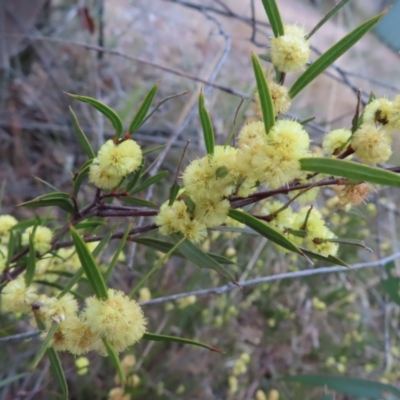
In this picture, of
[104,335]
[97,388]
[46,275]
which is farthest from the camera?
[97,388]

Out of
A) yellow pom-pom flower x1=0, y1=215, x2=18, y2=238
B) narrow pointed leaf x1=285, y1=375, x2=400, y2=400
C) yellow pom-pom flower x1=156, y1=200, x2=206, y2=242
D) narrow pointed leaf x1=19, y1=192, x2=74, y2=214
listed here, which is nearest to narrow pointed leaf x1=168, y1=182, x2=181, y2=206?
yellow pom-pom flower x1=156, y1=200, x2=206, y2=242

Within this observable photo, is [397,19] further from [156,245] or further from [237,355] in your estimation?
[156,245]

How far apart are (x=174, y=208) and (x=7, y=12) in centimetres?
→ 140

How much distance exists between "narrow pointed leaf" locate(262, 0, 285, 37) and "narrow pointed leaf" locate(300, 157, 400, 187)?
5.2 inches

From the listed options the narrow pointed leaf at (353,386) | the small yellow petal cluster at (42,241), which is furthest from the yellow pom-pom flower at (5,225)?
the narrow pointed leaf at (353,386)

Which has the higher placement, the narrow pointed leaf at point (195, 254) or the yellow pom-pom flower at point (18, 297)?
the narrow pointed leaf at point (195, 254)

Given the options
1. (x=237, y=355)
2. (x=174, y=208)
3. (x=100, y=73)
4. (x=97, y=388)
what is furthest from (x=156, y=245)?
(x=100, y=73)

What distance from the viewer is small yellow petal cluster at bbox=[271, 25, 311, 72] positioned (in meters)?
0.37

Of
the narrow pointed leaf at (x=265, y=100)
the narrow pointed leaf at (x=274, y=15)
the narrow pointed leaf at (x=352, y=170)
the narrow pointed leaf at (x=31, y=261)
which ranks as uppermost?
the narrow pointed leaf at (x=274, y=15)

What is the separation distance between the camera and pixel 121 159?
0.38 m

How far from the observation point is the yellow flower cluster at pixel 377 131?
35cm

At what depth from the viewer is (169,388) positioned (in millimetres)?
1154

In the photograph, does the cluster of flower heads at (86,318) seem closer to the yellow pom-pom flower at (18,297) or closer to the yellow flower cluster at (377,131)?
the yellow pom-pom flower at (18,297)

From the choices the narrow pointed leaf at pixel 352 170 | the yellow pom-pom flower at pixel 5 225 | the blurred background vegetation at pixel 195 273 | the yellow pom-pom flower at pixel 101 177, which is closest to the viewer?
the narrow pointed leaf at pixel 352 170
